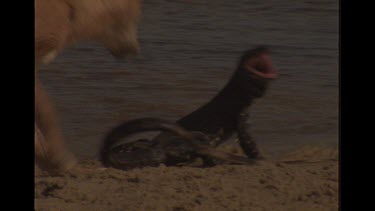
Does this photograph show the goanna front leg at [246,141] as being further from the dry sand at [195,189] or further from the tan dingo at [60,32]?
the tan dingo at [60,32]

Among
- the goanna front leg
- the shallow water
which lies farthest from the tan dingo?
the goanna front leg

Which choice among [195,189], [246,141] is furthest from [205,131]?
[195,189]

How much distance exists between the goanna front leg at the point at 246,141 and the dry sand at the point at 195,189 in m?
0.36

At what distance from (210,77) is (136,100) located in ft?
2.57

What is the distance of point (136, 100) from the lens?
7297 mm

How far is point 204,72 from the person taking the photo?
7.88 meters

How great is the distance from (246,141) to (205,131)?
0.25 metres

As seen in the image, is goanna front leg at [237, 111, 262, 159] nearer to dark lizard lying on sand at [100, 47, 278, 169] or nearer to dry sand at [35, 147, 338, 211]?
dark lizard lying on sand at [100, 47, 278, 169]

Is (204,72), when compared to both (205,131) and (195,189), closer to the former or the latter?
(205,131)

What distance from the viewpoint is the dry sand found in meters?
4.81

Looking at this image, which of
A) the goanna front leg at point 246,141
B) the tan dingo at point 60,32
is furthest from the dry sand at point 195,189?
the goanna front leg at point 246,141

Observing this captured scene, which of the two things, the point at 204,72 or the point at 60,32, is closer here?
the point at 60,32
